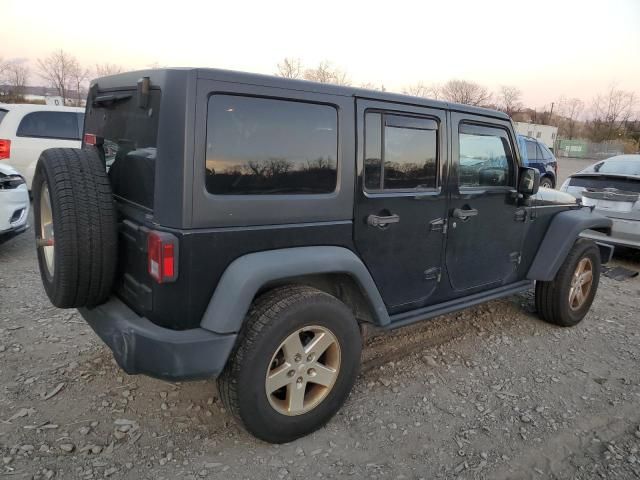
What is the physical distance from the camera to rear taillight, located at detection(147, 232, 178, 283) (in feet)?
7.17

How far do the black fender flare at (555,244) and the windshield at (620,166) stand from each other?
3.49m

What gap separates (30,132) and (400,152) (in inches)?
297

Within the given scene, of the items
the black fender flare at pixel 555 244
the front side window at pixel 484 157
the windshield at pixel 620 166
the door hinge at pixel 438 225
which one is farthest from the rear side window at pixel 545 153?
the door hinge at pixel 438 225

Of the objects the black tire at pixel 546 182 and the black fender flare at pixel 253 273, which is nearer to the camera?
the black fender flare at pixel 253 273

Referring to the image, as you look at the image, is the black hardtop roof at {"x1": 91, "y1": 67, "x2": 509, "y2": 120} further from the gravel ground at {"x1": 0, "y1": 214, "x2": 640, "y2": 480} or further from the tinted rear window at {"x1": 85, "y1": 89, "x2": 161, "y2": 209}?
the gravel ground at {"x1": 0, "y1": 214, "x2": 640, "y2": 480}

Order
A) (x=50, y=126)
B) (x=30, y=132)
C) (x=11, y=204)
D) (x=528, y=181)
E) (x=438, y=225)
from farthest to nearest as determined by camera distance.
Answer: (x=50, y=126) → (x=30, y=132) → (x=11, y=204) → (x=528, y=181) → (x=438, y=225)

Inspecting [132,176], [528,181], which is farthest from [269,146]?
[528,181]

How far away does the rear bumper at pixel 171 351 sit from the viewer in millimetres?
2252

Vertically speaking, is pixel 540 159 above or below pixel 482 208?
above

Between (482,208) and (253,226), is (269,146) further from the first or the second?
(482,208)

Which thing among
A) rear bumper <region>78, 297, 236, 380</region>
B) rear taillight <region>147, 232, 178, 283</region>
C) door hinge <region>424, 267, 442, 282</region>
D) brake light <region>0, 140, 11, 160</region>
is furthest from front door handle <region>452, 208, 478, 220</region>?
brake light <region>0, 140, 11, 160</region>

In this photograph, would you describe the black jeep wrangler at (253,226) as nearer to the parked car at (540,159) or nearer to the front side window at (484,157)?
the front side window at (484,157)

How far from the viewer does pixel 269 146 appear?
7.97ft

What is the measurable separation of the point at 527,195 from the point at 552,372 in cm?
135
